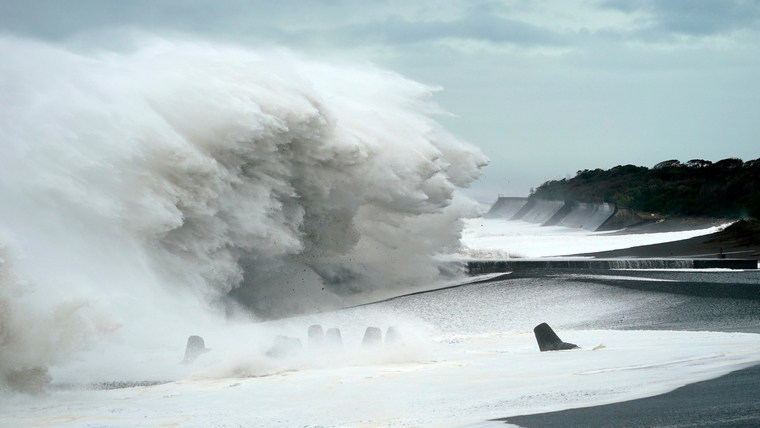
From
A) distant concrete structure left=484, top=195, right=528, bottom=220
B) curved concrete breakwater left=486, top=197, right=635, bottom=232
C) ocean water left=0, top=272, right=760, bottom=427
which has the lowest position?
ocean water left=0, top=272, right=760, bottom=427

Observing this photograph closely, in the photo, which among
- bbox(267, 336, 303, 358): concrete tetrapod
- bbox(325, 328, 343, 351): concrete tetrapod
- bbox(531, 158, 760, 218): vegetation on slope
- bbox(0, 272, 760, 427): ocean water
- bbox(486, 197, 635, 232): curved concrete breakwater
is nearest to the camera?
bbox(0, 272, 760, 427): ocean water

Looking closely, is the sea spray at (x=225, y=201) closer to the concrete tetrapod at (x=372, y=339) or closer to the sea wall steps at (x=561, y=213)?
the concrete tetrapod at (x=372, y=339)

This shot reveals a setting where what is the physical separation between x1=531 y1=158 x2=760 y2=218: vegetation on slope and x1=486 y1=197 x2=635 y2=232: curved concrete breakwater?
378 centimetres

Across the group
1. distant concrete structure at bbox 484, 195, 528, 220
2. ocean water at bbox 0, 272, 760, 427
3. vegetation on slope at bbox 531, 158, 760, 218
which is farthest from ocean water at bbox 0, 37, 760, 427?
distant concrete structure at bbox 484, 195, 528, 220

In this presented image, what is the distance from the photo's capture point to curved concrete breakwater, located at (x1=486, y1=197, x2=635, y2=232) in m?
60.0

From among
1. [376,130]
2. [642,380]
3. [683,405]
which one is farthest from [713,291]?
[683,405]

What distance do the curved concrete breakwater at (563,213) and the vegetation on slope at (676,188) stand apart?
3775mm

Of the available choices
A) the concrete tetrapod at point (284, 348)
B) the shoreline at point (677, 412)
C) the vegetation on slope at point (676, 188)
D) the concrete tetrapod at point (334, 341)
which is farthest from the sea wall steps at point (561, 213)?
the shoreline at point (677, 412)

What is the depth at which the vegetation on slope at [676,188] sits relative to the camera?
2277 inches

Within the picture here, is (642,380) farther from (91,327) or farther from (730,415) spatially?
(91,327)

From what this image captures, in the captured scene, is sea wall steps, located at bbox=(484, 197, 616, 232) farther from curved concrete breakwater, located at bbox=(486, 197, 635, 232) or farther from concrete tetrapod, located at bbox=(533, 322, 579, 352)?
concrete tetrapod, located at bbox=(533, 322, 579, 352)

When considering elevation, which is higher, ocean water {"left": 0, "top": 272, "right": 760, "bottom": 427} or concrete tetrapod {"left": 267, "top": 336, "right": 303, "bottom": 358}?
concrete tetrapod {"left": 267, "top": 336, "right": 303, "bottom": 358}

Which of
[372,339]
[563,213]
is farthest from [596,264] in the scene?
[563,213]

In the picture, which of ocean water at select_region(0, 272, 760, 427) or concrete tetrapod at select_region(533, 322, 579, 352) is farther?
concrete tetrapod at select_region(533, 322, 579, 352)
